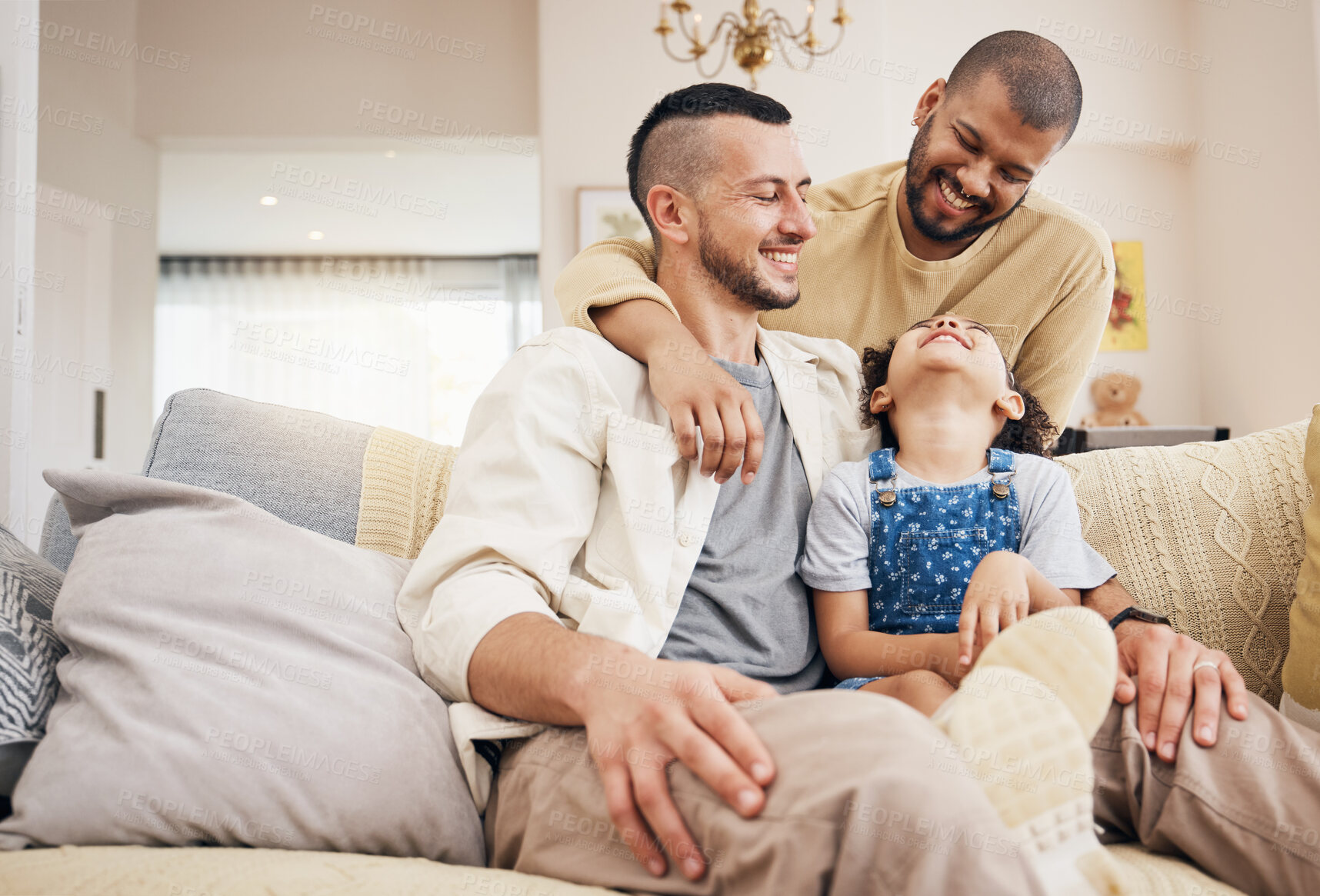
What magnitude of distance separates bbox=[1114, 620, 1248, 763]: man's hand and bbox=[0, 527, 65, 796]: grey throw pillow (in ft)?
3.66

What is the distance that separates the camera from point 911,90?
15.9 feet

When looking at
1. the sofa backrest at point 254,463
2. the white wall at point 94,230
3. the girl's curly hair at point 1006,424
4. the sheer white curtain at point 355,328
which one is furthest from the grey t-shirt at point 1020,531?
the sheer white curtain at point 355,328

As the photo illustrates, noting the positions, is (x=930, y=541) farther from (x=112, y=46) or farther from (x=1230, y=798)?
(x=112, y=46)

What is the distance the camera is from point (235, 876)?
0.76m

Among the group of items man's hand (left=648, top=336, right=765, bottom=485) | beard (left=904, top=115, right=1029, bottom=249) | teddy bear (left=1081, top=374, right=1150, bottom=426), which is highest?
beard (left=904, top=115, right=1029, bottom=249)

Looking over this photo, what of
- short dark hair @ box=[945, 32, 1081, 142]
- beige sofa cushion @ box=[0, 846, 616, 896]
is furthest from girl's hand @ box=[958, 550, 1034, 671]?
short dark hair @ box=[945, 32, 1081, 142]

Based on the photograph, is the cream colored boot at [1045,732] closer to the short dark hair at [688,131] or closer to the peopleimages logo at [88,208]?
the short dark hair at [688,131]

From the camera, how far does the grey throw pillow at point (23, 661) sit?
88cm

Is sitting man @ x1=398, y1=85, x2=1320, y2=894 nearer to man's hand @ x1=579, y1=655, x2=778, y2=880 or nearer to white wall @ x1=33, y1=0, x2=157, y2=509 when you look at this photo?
man's hand @ x1=579, y1=655, x2=778, y2=880

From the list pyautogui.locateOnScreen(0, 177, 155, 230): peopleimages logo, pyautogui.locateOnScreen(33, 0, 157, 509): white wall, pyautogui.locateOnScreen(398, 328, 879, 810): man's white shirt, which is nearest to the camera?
pyautogui.locateOnScreen(398, 328, 879, 810): man's white shirt

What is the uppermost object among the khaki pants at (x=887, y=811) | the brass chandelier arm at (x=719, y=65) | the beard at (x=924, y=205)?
the brass chandelier arm at (x=719, y=65)

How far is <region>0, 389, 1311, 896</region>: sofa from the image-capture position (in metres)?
1.26

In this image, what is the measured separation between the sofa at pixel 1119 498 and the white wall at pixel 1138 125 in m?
3.15

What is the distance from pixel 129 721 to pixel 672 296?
100 centimetres
